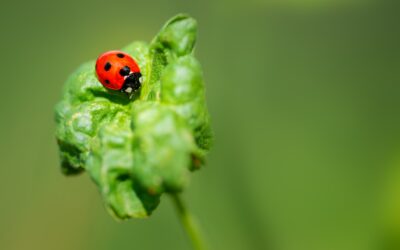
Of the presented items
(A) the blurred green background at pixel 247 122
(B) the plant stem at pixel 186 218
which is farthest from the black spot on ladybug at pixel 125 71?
(A) the blurred green background at pixel 247 122

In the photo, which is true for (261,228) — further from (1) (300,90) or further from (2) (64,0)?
(2) (64,0)

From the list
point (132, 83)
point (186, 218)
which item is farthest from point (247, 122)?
point (186, 218)

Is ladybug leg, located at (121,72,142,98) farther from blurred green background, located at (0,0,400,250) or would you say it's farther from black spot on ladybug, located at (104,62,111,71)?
blurred green background, located at (0,0,400,250)

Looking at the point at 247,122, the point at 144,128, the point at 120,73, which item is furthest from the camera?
the point at 247,122

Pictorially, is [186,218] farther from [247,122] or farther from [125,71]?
[247,122]

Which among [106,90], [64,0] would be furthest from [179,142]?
[64,0]

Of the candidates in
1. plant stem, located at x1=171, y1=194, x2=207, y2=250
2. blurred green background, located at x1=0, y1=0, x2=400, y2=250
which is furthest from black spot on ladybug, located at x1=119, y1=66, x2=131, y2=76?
blurred green background, located at x1=0, y1=0, x2=400, y2=250
